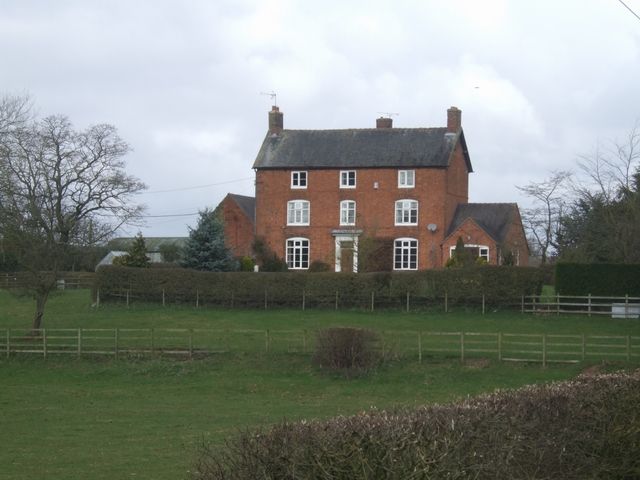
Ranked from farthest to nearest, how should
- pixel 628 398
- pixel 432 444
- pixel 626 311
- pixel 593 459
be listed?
pixel 626 311
pixel 628 398
pixel 593 459
pixel 432 444

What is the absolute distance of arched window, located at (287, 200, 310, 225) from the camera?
2474 inches

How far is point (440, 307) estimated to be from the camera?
4566cm

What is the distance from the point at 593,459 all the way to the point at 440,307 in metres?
35.0

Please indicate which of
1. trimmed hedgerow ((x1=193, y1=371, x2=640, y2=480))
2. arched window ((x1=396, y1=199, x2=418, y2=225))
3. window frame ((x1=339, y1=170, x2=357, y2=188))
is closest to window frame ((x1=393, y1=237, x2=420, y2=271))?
arched window ((x1=396, y1=199, x2=418, y2=225))

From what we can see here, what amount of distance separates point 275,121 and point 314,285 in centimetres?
2089

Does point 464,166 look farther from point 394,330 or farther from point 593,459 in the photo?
point 593,459

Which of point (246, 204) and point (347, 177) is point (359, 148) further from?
point (246, 204)

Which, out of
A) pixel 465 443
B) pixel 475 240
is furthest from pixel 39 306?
pixel 465 443

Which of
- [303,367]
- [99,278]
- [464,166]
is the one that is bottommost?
→ [303,367]

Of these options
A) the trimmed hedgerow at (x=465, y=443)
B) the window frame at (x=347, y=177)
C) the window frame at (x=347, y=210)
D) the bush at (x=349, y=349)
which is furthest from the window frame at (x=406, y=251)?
the trimmed hedgerow at (x=465, y=443)

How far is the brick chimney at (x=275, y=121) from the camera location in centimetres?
6488

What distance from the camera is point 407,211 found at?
61.3m

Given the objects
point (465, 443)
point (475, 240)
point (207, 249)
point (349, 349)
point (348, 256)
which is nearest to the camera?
point (465, 443)

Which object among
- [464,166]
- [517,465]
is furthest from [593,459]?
[464,166]
